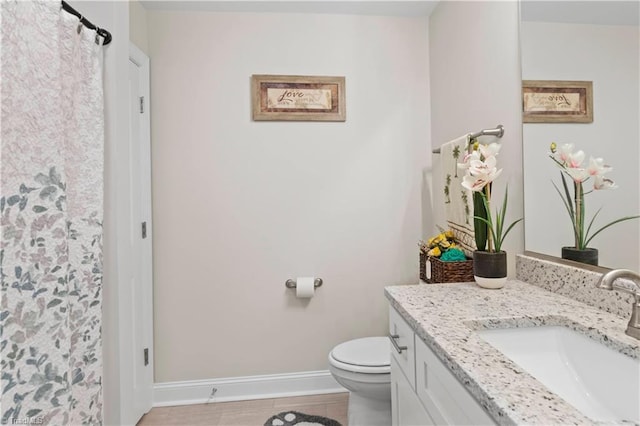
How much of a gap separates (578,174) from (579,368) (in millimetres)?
598

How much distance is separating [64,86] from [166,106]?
922mm

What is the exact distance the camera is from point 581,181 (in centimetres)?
105

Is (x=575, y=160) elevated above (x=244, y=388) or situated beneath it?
elevated above

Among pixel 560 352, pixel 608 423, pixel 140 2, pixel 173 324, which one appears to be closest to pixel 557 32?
pixel 560 352

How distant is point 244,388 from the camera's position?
2.04 metres

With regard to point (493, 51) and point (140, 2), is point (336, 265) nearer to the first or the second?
point (493, 51)

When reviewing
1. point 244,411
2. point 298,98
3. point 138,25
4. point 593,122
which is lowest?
point 244,411

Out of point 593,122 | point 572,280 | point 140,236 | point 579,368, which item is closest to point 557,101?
point 593,122

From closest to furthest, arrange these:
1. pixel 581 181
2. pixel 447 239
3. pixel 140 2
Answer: pixel 581 181 → pixel 447 239 → pixel 140 2

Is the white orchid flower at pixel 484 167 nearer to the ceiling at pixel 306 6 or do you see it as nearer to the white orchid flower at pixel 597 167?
the white orchid flower at pixel 597 167

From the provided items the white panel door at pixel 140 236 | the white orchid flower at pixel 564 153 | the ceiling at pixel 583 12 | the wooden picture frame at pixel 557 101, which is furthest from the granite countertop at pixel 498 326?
the white panel door at pixel 140 236

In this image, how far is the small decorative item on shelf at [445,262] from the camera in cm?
143

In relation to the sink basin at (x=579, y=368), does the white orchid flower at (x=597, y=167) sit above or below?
above

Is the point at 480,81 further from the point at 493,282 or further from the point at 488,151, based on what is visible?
the point at 493,282
